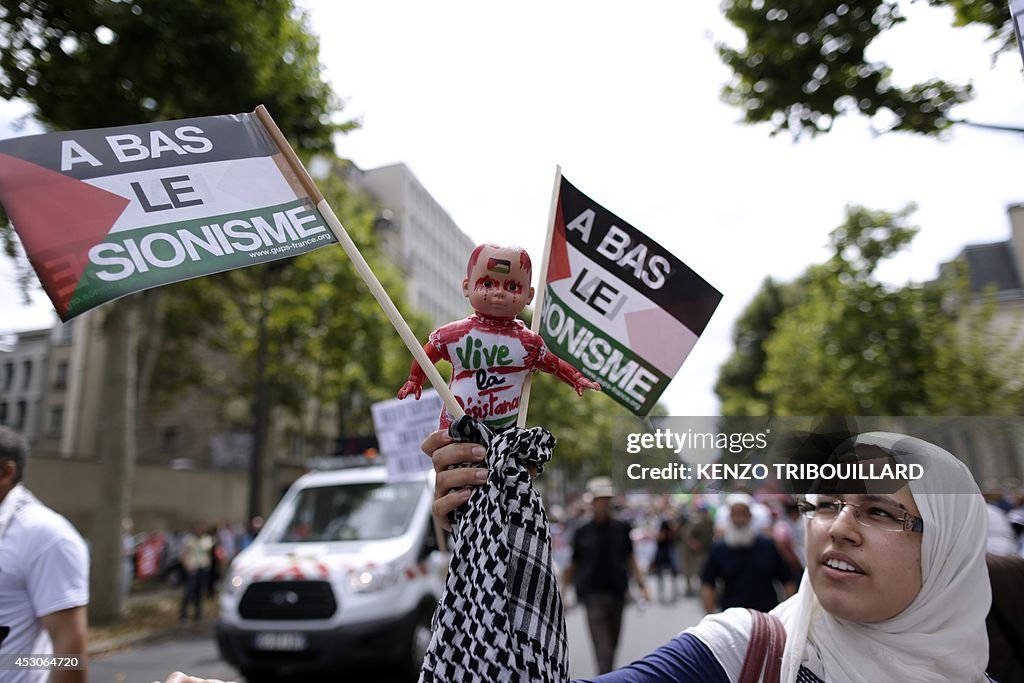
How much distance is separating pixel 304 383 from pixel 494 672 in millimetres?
22482

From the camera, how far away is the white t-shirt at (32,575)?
9.15 ft

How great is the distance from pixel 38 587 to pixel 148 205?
1.92 meters

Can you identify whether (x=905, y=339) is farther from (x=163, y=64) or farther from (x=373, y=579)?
(x=163, y=64)

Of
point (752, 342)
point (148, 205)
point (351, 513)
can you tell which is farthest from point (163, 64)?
point (752, 342)

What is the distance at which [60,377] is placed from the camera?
27.6 m

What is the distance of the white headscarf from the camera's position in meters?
1.69

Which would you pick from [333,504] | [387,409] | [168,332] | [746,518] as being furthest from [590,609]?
[168,332]

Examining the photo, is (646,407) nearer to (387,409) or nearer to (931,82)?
(931,82)

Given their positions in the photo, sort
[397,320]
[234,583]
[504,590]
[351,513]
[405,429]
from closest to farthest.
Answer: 1. [504,590]
2. [397,320]
3. [405,429]
4. [234,583]
5. [351,513]

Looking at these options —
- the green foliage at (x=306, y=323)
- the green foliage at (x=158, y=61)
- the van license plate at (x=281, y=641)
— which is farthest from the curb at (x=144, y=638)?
the green foliage at (x=158, y=61)

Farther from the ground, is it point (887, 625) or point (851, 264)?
point (851, 264)

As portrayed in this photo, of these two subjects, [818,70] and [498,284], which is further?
[818,70]

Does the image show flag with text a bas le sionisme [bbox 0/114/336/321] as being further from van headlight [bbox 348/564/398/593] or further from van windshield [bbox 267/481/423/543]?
van windshield [bbox 267/481/423/543]

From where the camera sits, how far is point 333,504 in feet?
29.2
